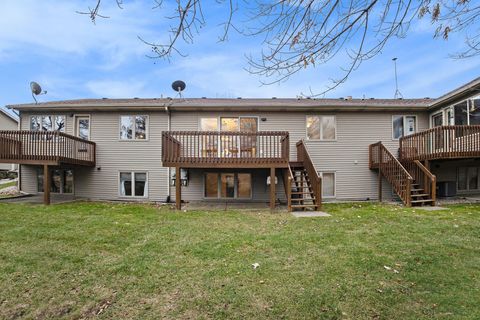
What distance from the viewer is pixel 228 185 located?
11945mm

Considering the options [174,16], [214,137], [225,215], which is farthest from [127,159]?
[174,16]

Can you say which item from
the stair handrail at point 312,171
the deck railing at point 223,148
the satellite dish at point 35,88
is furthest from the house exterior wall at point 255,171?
the satellite dish at point 35,88

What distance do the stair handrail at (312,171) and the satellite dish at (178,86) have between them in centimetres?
688

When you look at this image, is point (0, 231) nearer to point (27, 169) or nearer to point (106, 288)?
point (106, 288)

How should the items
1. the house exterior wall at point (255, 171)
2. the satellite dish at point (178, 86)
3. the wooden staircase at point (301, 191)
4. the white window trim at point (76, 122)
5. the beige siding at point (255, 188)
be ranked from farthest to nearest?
the satellite dish at point (178, 86)
the white window trim at point (76, 122)
the house exterior wall at point (255, 171)
the beige siding at point (255, 188)
the wooden staircase at point (301, 191)

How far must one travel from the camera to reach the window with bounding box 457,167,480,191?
12570mm

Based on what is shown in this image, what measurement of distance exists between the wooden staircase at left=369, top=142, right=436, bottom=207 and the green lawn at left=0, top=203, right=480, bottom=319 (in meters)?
2.68

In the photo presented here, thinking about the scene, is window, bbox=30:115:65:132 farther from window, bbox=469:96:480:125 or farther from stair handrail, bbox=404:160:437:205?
window, bbox=469:96:480:125

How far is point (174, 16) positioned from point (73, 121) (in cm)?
1183

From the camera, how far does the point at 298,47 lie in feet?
9.70

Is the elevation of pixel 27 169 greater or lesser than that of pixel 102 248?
greater

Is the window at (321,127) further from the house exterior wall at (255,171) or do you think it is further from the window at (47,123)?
the window at (47,123)

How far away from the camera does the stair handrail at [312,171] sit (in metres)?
9.02

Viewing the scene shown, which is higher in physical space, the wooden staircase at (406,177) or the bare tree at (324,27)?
the bare tree at (324,27)
